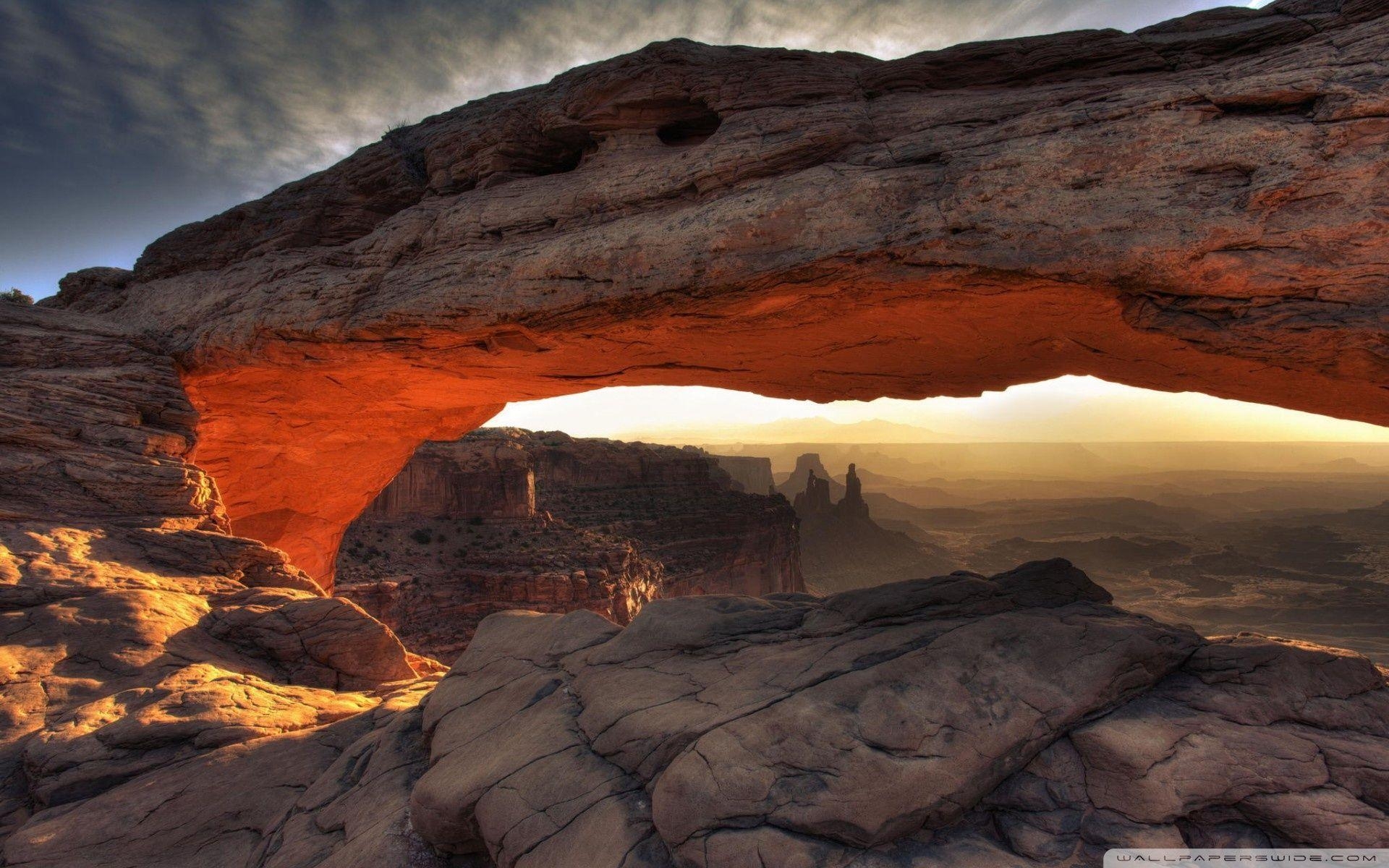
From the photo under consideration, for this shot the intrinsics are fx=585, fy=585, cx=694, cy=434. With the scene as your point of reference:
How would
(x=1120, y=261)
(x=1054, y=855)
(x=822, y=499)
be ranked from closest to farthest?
(x=1054, y=855)
(x=1120, y=261)
(x=822, y=499)

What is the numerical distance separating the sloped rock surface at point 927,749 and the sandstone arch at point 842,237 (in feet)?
10.6

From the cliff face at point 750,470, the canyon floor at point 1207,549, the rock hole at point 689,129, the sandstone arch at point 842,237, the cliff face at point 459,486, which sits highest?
the rock hole at point 689,129

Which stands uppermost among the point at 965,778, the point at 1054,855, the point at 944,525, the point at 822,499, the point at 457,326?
the point at 457,326

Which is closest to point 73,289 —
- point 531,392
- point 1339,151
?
point 531,392

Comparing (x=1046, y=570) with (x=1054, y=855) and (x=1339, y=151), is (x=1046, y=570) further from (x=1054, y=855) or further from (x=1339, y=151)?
(x=1339, y=151)

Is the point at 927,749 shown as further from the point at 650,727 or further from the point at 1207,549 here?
the point at 1207,549

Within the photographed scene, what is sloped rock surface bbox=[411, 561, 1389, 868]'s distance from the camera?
3.75 m

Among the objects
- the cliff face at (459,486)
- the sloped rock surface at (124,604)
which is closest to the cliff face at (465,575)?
the cliff face at (459,486)

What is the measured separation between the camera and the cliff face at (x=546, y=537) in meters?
30.5

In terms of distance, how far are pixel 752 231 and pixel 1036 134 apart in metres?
3.16

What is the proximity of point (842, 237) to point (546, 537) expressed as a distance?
3393 cm

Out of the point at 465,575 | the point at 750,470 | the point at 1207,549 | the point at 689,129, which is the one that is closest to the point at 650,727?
the point at 689,129

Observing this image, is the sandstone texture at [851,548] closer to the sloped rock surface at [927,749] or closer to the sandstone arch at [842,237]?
the sandstone arch at [842,237]

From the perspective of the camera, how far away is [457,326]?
354 inches
